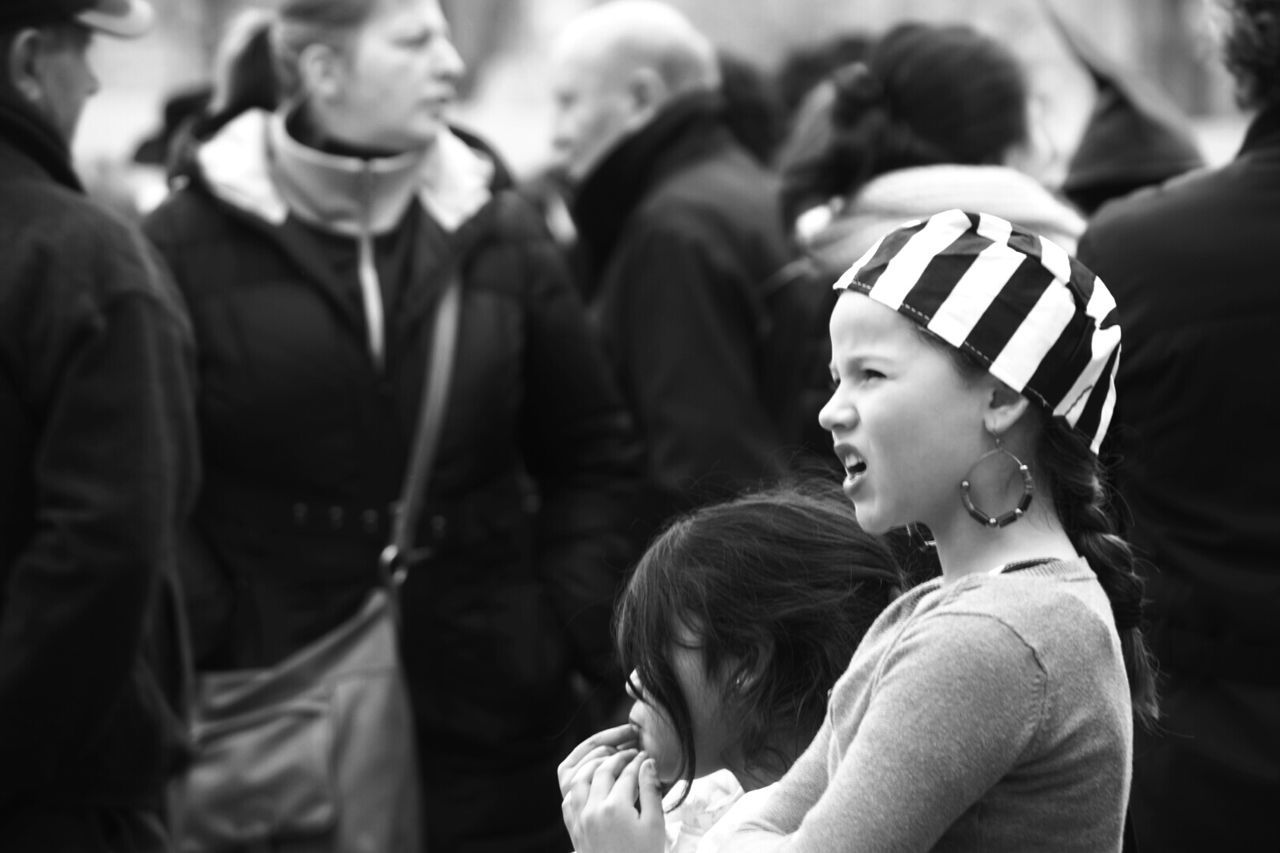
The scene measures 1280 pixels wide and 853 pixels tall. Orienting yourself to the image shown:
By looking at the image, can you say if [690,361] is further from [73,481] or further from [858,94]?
[73,481]

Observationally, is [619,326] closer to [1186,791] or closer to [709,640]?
[1186,791]

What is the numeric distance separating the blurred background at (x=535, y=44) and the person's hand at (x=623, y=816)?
10.4 meters

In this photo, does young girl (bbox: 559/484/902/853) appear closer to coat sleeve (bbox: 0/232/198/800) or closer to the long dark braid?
the long dark braid

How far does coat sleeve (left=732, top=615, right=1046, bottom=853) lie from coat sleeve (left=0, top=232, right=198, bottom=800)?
4.88 feet

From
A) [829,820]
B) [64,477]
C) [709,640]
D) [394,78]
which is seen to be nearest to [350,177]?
[394,78]

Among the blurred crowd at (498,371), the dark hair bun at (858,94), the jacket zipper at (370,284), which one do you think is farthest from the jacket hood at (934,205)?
the jacket zipper at (370,284)

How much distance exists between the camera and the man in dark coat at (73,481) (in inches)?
107

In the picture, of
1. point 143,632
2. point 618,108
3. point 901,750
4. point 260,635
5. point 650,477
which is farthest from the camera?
point 618,108

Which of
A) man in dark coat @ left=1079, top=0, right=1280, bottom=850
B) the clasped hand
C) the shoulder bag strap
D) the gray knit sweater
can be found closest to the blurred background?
the shoulder bag strap

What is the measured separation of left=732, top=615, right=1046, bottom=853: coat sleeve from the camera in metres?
1.55

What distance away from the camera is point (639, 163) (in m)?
4.81

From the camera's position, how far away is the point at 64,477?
2.72 m

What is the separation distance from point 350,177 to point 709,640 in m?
1.92

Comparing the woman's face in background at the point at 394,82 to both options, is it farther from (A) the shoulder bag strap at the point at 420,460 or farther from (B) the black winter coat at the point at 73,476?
(B) the black winter coat at the point at 73,476
